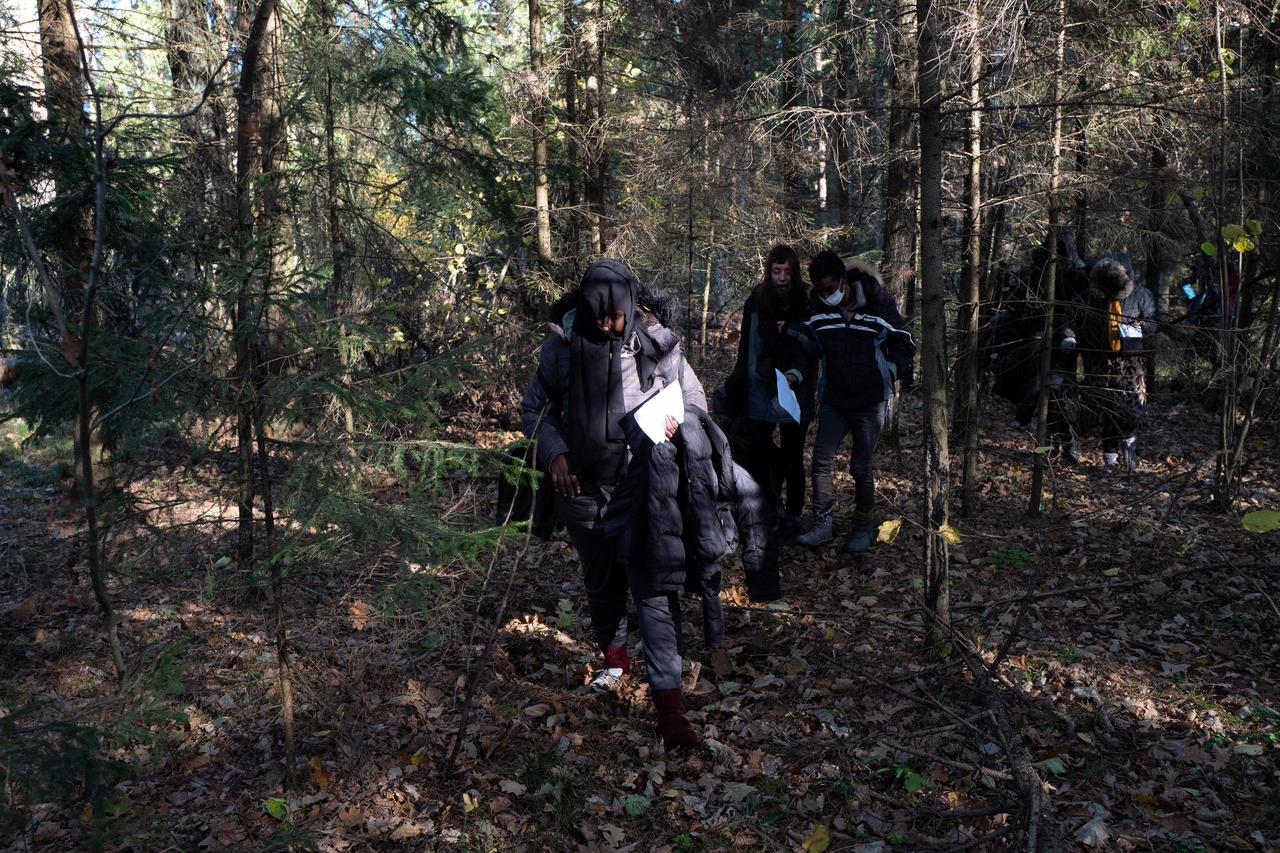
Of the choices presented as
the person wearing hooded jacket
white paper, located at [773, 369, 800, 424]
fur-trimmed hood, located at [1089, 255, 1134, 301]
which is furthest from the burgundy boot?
fur-trimmed hood, located at [1089, 255, 1134, 301]

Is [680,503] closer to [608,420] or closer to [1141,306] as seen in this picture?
[608,420]

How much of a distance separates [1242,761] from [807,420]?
3.29m

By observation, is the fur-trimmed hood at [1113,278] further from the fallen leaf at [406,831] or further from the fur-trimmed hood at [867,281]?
the fallen leaf at [406,831]

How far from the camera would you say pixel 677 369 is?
464cm

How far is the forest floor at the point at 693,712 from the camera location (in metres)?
3.67

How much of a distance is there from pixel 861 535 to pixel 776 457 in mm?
941

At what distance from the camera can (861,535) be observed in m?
6.86

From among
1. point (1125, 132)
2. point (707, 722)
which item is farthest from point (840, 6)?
point (707, 722)

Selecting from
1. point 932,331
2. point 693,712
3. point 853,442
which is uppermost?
point 932,331

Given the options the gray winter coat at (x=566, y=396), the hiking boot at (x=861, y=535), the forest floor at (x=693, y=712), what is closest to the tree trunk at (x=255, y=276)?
the forest floor at (x=693, y=712)

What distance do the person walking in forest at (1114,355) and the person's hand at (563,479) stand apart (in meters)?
5.12

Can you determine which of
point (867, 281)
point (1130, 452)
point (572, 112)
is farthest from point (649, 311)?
point (572, 112)

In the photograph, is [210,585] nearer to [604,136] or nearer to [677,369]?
[677,369]

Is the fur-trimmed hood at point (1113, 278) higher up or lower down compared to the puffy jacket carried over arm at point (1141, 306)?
higher up
